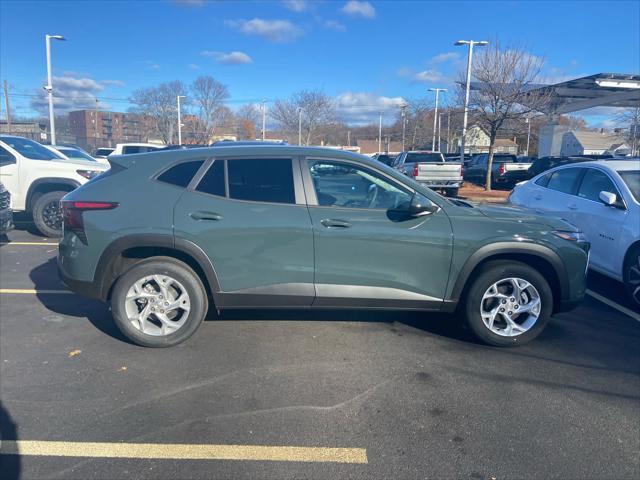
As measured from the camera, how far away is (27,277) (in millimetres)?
6172

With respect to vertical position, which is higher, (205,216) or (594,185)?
(594,185)

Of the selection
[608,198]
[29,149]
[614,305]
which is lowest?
[614,305]

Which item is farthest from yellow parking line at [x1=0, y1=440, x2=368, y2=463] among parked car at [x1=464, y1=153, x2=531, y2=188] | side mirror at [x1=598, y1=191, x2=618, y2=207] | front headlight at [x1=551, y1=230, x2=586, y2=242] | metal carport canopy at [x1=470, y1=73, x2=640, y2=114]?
parked car at [x1=464, y1=153, x2=531, y2=188]

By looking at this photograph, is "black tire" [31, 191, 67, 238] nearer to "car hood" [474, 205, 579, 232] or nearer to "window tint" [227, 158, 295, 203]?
"window tint" [227, 158, 295, 203]

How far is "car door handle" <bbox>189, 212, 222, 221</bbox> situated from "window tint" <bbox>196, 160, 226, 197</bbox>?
0.64 ft

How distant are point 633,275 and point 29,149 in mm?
10368

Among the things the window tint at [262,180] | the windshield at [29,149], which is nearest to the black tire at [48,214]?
the windshield at [29,149]

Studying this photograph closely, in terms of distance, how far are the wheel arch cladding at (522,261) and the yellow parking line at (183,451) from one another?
1.90 m

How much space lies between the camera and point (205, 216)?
3934 millimetres

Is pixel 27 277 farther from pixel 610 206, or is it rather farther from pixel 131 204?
pixel 610 206

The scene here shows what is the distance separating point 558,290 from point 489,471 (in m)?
2.21

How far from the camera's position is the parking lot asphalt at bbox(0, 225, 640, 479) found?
2654 mm

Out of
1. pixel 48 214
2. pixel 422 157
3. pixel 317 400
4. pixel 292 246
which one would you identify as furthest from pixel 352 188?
pixel 422 157

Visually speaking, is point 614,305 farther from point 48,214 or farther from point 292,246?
point 48,214
